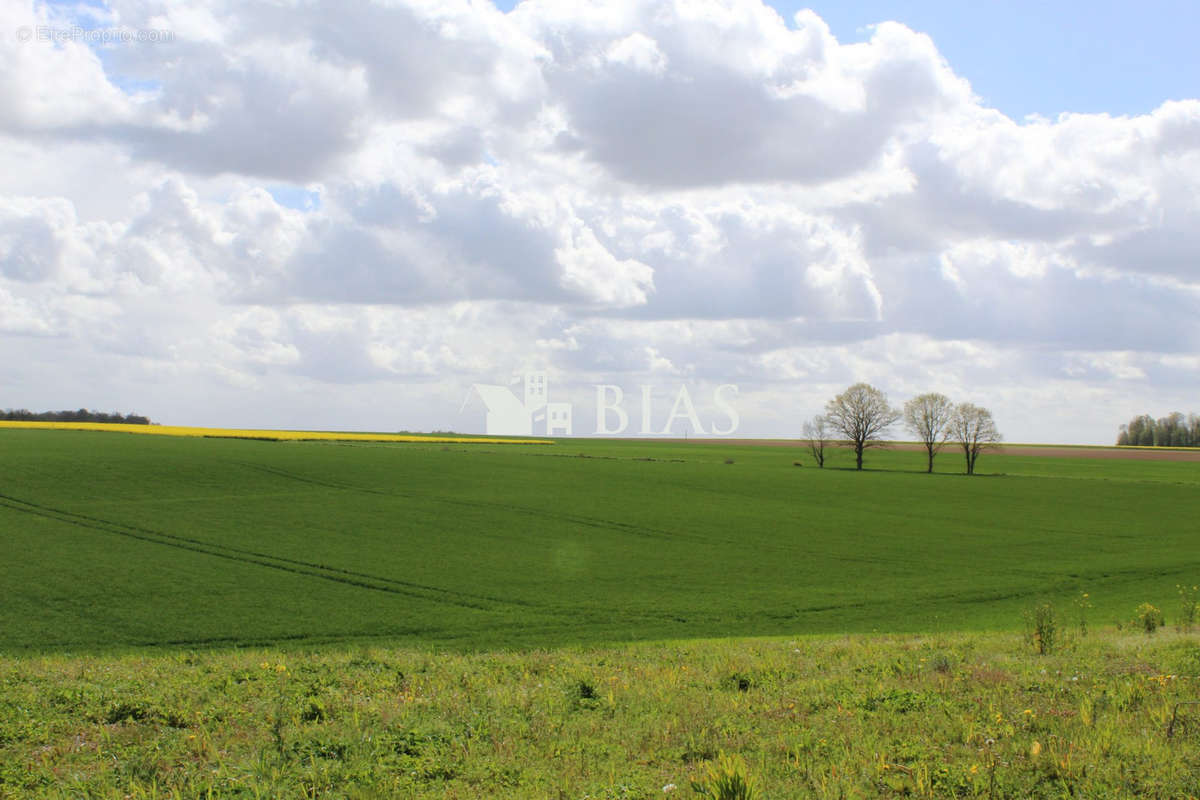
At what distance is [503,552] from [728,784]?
3164 centimetres

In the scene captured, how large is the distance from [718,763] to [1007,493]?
237ft

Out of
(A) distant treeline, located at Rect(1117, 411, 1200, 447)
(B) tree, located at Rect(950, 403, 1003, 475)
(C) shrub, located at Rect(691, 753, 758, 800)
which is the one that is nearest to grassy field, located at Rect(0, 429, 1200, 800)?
(C) shrub, located at Rect(691, 753, 758, 800)

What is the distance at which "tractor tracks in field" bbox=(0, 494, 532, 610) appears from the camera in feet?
94.6

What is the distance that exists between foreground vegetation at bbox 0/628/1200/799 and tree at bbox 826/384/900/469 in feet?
334

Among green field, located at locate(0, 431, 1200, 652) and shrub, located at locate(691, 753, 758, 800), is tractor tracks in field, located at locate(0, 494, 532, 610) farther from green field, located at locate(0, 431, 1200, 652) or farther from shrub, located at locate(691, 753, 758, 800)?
shrub, located at locate(691, 753, 758, 800)

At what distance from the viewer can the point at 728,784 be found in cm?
652

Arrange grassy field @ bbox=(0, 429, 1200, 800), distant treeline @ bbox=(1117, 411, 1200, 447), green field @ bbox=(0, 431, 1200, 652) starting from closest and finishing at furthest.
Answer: grassy field @ bbox=(0, 429, 1200, 800)
green field @ bbox=(0, 431, 1200, 652)
distant treeline @ bbox=(1117, 411, 1200, 447)

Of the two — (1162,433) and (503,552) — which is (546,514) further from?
(1162,433)

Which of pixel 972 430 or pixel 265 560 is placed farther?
pixel 972 430

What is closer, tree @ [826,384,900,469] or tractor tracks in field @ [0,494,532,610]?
tractor tracks in field @ [0,494,532,610]

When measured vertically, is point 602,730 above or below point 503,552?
above

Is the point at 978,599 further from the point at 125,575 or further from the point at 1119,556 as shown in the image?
the point at 125,575

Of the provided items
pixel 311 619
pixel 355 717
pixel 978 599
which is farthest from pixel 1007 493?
pixel 355 717

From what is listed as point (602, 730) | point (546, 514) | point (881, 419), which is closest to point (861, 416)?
point (881, 419)
